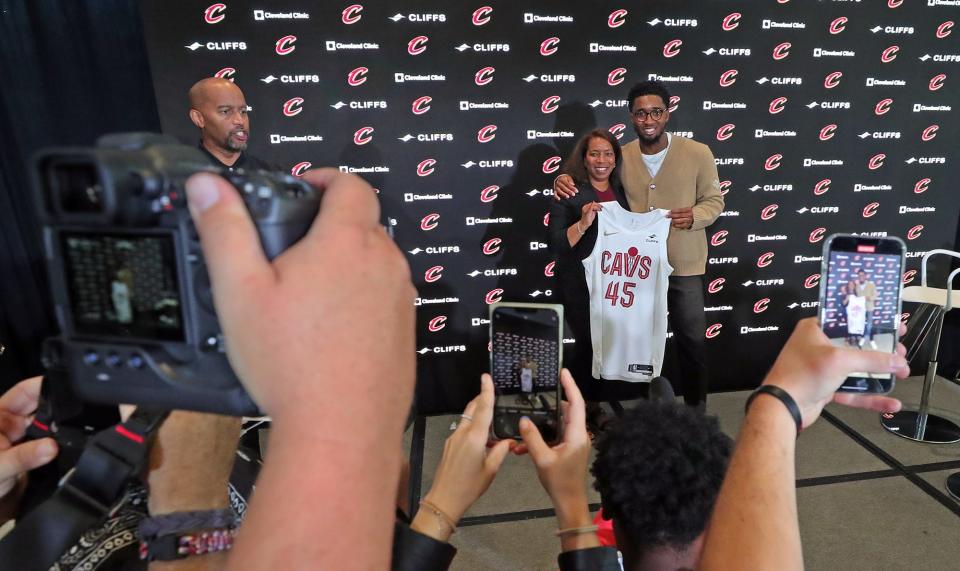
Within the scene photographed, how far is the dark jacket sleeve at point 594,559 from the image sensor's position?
27.9 inches

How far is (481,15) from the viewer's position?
8.65 feet

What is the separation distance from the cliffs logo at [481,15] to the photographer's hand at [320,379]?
101 inches

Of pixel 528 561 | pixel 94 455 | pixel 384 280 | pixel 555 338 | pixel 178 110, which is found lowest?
pixel 528 561

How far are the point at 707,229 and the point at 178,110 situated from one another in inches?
108

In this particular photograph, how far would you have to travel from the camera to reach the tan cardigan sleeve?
2.61 m

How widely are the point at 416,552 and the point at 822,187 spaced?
132 inches

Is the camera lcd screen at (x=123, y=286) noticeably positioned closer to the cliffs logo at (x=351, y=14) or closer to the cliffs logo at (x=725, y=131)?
the cliffs logo at (x=351, y=14)

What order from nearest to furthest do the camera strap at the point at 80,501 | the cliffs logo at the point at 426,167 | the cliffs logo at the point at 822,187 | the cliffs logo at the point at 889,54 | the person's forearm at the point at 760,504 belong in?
1. the camera strap at the point at 80,501
2. the person's forearm at the point at 760,504
3. the cliffs logo at the point at 426,167
4. the cliffs logo at the point at 889,54
5. the cliffs logo at the point at 822,187

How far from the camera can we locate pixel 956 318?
3.32 meters

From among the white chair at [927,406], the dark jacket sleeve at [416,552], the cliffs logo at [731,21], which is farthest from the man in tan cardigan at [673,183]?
the dark jacket sleeve at [416,552]

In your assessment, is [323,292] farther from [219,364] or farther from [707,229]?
[707,229]

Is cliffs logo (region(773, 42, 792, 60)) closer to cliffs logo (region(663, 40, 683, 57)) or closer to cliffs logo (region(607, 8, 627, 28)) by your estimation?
cliffs logo (region(663, 40, 683, 57))

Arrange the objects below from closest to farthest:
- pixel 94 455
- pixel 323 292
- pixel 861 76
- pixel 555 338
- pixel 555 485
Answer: pixel 323 292 < pixel 94 455 < pixel 555 485 < pixel 555 338 < pixel 861 76

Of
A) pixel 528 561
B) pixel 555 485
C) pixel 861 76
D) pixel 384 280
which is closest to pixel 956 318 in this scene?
pixel 861 76
